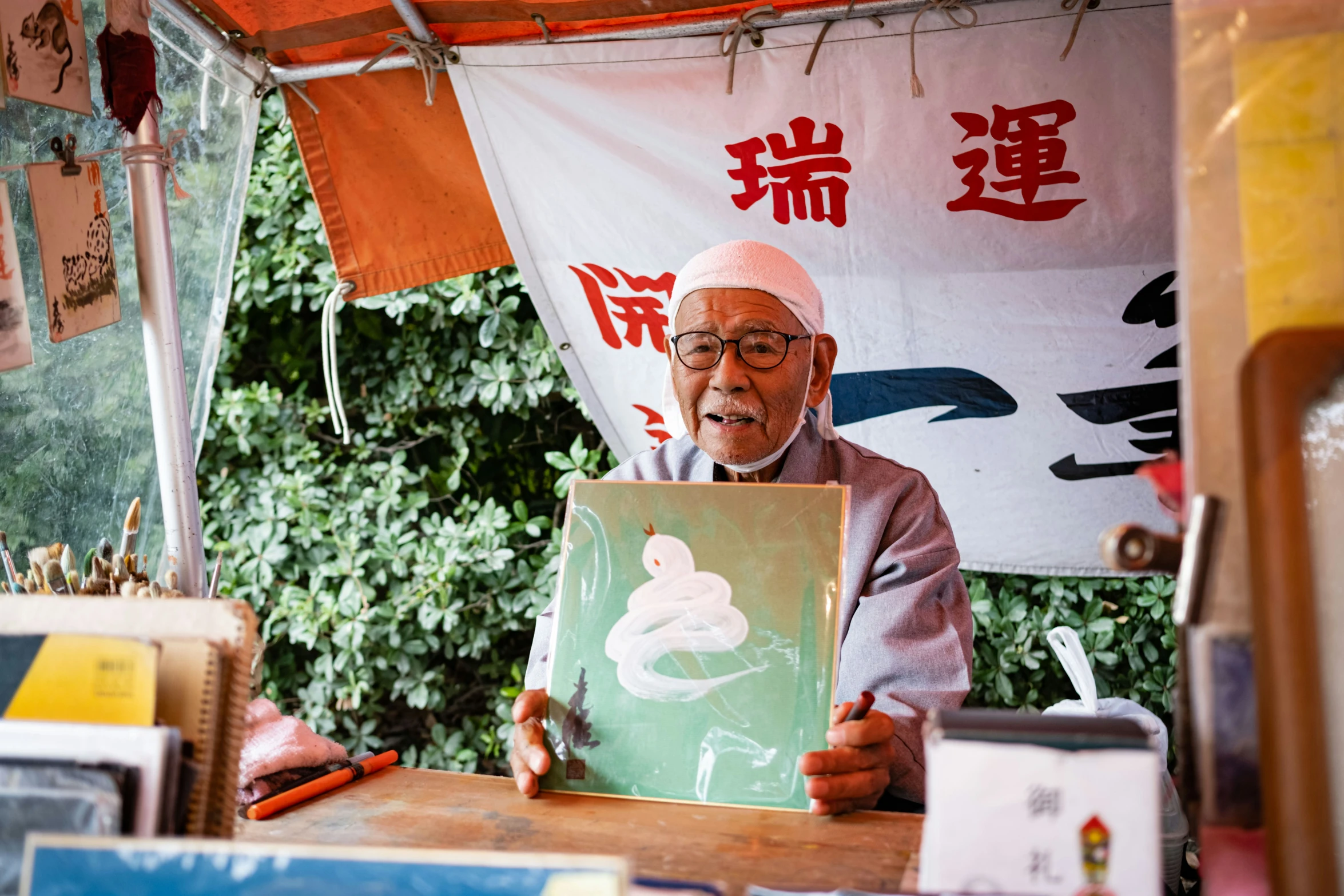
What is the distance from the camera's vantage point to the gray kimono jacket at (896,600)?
165cm

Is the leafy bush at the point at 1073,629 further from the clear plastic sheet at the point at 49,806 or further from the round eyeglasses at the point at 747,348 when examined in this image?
the clear plastic sheet at the point at 49,806

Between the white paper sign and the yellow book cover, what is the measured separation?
0.68 m

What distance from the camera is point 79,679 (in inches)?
35.5

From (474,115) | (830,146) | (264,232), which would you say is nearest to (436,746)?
(264,232)

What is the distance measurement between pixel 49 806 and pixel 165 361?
122cm

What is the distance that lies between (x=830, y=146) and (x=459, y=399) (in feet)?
5.63

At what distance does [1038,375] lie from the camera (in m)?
2.61

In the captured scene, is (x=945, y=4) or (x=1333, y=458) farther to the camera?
(x=945, y=4)

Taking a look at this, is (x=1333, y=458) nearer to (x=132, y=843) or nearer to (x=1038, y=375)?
(x=132, y=843)

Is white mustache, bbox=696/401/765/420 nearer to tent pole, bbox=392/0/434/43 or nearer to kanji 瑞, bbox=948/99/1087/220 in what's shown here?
kanji 瑞, bbox=948/99/1087/220

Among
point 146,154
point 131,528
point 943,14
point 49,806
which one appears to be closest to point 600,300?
point 943,14

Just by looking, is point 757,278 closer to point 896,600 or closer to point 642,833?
point 896,600

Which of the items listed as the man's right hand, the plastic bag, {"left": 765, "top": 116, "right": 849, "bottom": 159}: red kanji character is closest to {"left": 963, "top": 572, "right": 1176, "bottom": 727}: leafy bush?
the plastic bag

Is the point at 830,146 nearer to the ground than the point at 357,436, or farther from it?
farther from it
